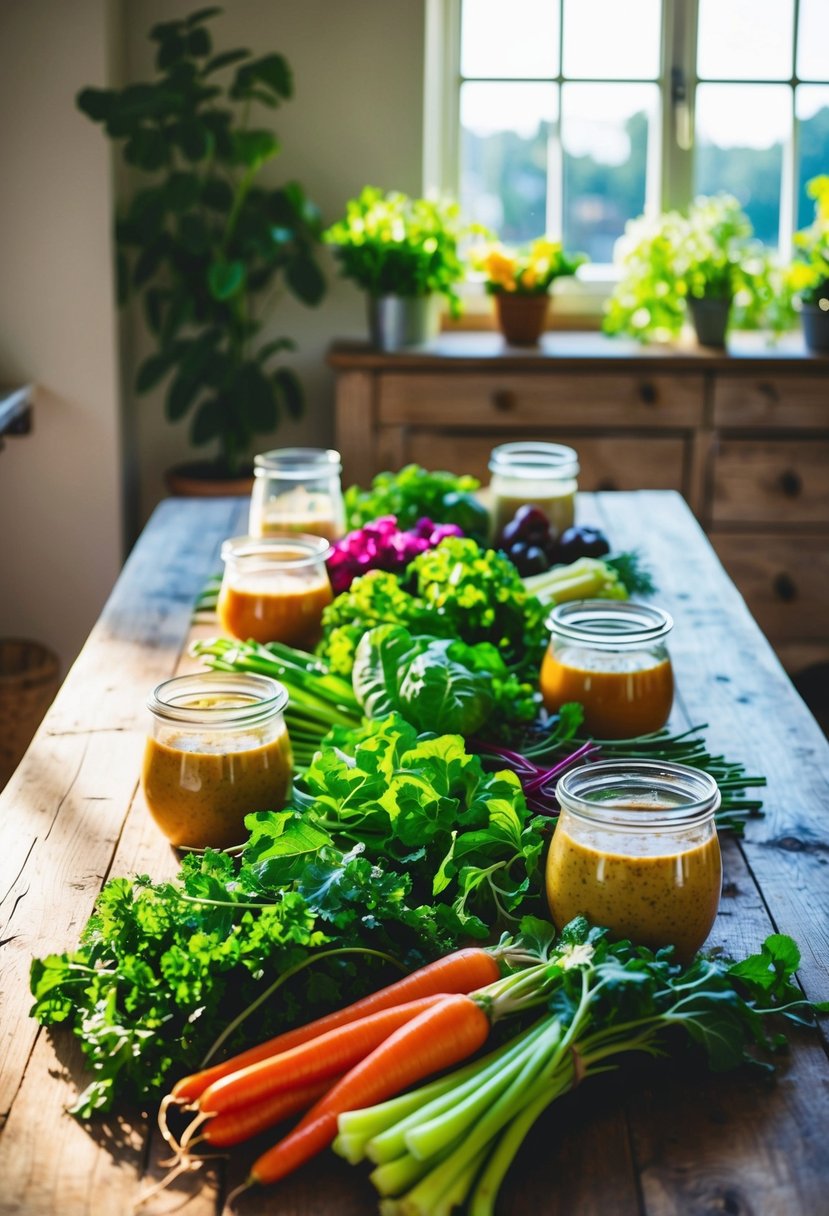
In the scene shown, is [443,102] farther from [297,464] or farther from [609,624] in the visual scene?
[609,624]

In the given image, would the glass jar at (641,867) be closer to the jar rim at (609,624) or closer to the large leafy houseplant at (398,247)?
the jar rim at (609,624)

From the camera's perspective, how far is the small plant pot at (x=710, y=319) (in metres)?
3.66

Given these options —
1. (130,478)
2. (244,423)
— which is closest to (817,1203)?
→ (244,423)

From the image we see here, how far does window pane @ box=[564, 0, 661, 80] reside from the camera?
3.96 meters

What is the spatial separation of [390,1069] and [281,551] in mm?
979

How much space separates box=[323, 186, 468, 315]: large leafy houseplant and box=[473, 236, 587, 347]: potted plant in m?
0.14

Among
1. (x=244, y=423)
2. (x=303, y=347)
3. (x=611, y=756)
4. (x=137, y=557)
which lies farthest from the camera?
(x=303, y=347)

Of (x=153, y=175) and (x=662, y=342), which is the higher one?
(x=153, y=175)

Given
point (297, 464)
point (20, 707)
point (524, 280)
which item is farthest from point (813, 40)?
point (20, 707)

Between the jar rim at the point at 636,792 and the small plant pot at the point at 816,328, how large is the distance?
2810 millimetres

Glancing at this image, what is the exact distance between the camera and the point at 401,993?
0.95m

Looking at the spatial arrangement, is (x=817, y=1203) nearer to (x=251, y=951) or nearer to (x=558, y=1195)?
(x=558, y=1195)

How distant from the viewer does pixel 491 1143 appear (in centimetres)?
83

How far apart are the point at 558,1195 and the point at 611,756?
62cm
